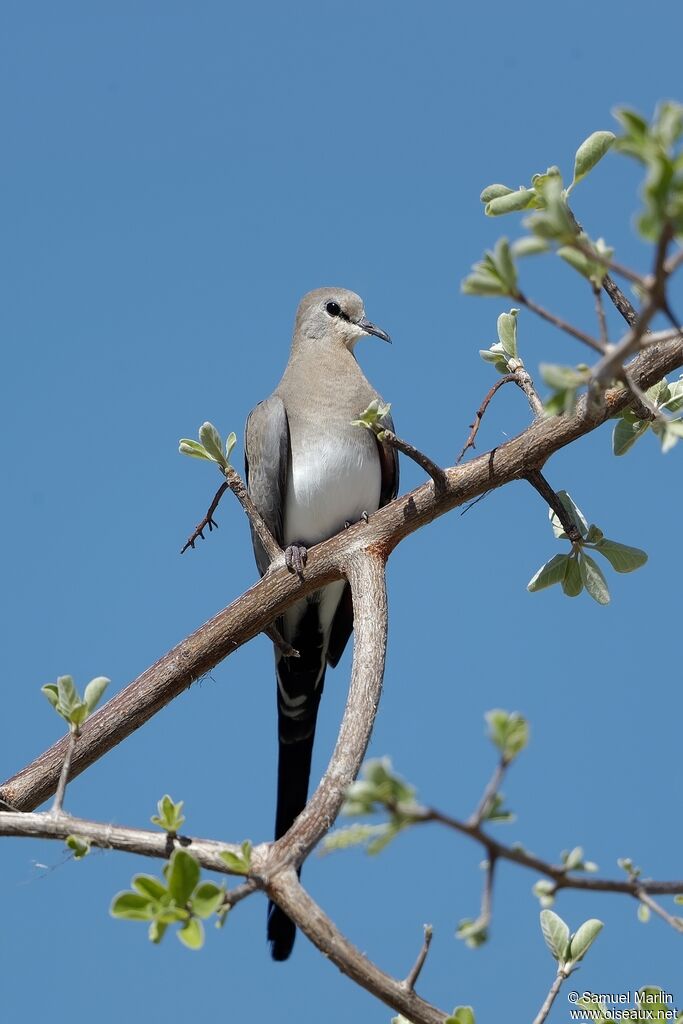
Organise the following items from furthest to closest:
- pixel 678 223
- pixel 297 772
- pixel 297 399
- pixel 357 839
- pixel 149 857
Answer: pixel 297 399, pixel 297 772, pixel 149 857, pixel 357 839, pixel 678 223

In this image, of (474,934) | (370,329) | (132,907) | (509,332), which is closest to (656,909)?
(474,934)

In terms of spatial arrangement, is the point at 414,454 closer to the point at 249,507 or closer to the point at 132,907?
the point at 249,507

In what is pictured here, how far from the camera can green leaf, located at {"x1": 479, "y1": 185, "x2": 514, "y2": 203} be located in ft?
8.77

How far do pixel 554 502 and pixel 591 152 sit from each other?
3.50 feet

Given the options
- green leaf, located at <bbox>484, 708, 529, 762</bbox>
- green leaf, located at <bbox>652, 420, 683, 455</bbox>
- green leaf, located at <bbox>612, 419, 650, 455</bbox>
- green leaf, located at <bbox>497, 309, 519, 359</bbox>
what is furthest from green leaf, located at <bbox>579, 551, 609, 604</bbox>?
green leaf, located at <bbox>484, 708, 529, 762</bbox>

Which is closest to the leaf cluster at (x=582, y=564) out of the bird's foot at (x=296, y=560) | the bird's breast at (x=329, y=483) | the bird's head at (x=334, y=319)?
the bird's foot at (x=296, y=560)

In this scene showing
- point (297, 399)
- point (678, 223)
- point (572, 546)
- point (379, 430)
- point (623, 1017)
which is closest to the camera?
point (678, 223)

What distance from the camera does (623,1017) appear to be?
2.52 m

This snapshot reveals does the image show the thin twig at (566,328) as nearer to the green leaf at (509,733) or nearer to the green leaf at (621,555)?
the green leaf at (509,733)

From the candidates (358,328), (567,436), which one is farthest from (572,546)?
(358,328)

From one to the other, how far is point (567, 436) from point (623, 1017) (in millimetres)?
→ 1386

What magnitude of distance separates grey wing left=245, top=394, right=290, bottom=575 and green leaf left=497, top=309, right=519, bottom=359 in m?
1.60

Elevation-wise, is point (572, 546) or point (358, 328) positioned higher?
point (358, 328)

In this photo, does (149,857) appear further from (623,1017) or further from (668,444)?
(668,444)
